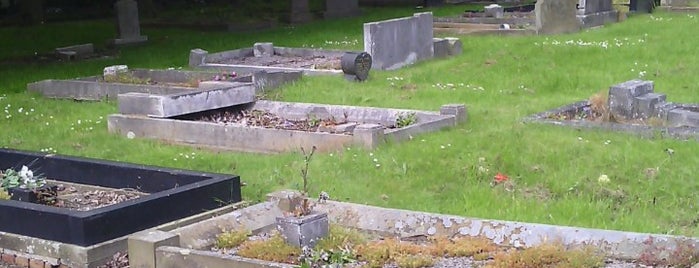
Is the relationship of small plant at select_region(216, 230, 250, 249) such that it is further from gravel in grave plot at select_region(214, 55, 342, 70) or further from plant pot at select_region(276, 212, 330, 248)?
gravel in grave plot at select_region(214, 55, 342, 70)

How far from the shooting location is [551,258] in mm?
6090

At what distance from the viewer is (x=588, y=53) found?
16.6 metres

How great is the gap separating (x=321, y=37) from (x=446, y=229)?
49.7 ft

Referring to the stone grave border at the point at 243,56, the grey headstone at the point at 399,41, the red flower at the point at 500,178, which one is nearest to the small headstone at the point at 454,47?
the grey headstone at the point at 399,41

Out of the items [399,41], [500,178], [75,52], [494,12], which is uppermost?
[399,41]

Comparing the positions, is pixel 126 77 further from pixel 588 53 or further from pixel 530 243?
pixel 530 243

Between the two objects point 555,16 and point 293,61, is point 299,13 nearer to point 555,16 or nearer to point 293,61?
point 555,16

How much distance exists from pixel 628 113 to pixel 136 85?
644 centimetres

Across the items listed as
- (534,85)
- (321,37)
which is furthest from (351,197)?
(321,37)

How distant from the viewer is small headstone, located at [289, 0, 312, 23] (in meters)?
26.5

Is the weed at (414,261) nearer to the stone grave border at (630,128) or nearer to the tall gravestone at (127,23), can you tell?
the stone grave border at (630,128)

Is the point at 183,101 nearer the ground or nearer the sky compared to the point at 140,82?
nearer the sky

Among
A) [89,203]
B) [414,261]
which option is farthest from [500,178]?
[89,203]

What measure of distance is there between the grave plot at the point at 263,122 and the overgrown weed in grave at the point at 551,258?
12.6ft
